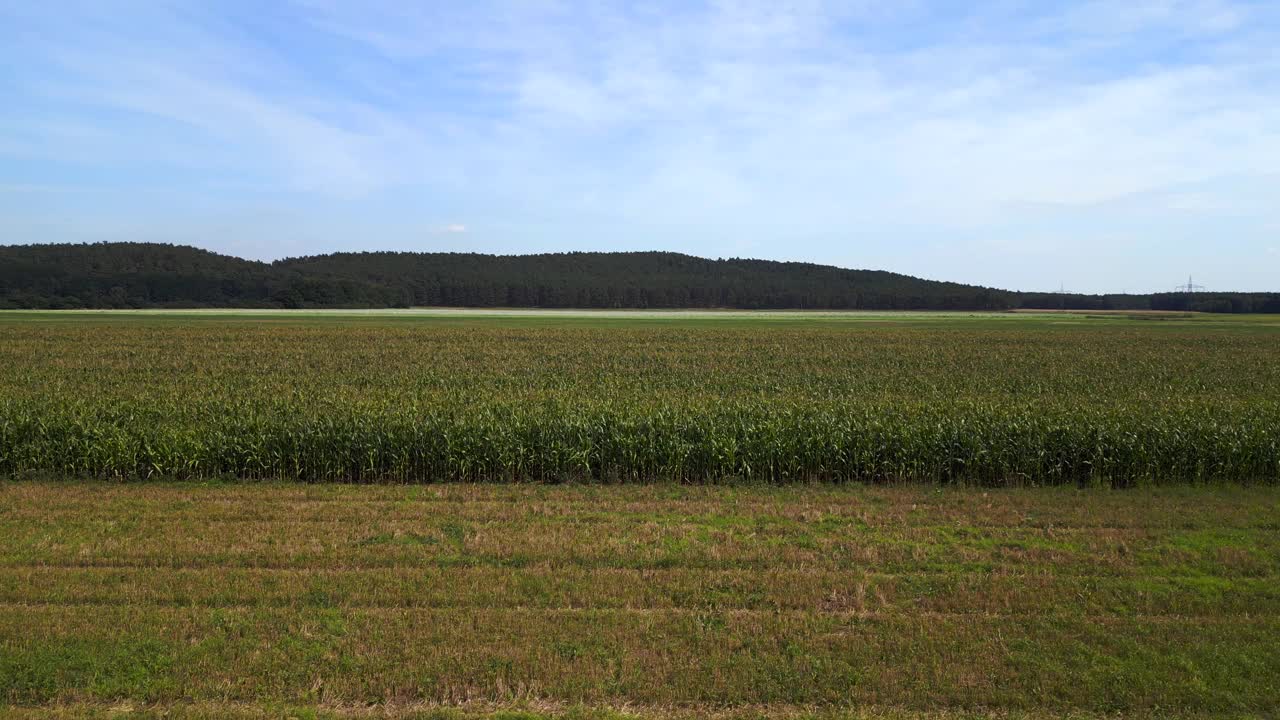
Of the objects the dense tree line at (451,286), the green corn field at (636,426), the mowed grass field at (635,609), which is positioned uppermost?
the dense tree line at (451,286)

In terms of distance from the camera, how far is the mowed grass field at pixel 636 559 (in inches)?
234

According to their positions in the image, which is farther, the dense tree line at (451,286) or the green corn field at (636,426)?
the dense tree line at (451,286)

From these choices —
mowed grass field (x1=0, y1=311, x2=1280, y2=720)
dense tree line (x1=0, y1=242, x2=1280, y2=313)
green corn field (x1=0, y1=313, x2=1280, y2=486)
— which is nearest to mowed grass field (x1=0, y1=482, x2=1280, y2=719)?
mowed grass field (x1=0, y1=311, x2=1280, y2=720)

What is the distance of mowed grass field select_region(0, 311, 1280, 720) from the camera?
5953 millimetres

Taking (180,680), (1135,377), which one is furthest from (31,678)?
(1135,377)

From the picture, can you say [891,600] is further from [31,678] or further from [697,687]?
[31,678]

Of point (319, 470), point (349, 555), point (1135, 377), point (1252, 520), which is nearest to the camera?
point (349, 555)

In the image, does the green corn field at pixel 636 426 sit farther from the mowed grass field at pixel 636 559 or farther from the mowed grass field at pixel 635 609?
the mowed grass field at pixel 635 609

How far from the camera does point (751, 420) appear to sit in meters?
16.4

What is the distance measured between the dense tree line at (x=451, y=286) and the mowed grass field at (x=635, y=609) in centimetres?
12997

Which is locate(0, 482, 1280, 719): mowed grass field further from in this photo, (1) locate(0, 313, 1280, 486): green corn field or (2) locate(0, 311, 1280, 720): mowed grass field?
(1) locate(0, 313, 1280, 486): green corn field

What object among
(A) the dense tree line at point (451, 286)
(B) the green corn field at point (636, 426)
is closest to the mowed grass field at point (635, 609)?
(B) the green corn field at point (636, 426)

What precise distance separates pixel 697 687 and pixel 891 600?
2759 mm

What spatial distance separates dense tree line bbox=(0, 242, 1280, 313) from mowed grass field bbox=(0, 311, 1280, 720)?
412ft
